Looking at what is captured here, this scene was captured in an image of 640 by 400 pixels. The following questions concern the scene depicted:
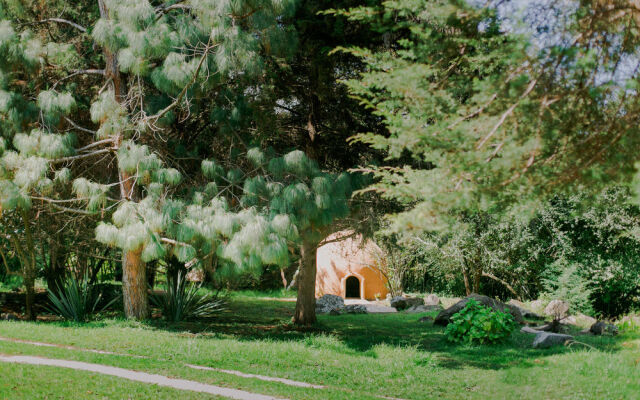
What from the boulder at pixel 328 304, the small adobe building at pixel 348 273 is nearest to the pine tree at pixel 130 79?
the boulder at pixel 328 304

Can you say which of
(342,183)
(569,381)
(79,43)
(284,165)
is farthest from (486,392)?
(79,43)

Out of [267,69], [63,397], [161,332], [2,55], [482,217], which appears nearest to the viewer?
[63,397]

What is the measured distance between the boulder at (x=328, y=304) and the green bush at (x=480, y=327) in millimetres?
6180

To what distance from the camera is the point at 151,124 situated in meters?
9.34

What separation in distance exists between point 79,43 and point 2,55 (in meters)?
2.02

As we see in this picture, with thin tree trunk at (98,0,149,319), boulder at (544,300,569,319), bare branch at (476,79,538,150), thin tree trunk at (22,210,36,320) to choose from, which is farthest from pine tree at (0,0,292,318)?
boulder at (544,300,569,319)

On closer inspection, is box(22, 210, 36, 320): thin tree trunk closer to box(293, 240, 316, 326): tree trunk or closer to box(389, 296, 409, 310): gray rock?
box(293, 240, 316, 326): tree trunk

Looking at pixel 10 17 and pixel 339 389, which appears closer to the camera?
pixel 339 389

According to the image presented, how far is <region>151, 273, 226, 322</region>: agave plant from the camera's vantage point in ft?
37.8

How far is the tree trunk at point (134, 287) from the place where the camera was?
10.6 metres

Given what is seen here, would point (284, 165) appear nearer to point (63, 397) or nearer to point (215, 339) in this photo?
point (215, 339)

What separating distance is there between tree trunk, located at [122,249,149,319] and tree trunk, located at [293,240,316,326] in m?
3.30

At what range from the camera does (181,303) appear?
11.6 metres

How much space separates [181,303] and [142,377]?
558cm
